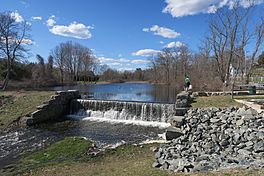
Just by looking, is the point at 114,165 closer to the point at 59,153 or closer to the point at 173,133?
the point at 59,153

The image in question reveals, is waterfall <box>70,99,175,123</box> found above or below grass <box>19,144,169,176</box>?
above

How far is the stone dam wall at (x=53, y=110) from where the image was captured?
562 inches

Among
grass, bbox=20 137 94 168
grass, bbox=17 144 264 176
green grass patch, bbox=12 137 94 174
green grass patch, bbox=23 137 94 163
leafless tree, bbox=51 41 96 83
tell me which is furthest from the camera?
leafless tree, bbox=51 41 96 83

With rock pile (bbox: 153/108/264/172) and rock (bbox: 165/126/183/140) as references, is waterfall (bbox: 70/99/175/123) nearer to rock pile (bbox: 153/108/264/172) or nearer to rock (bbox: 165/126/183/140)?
rock pile (bbox: 153/108/264/172)

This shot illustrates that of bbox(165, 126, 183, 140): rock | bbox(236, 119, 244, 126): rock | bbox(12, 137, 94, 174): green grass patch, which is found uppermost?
bbox(236, 119, 244, 126): rock

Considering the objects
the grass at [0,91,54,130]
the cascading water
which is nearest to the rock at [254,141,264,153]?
the cascading water

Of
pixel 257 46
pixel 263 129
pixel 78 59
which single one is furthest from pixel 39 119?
pixel 78 59

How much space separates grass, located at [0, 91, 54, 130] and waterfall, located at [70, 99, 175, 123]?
3.01m

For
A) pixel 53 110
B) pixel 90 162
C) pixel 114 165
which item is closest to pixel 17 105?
pixel 53 110

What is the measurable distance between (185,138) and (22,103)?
551 inches

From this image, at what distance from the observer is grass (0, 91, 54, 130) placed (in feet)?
47.3

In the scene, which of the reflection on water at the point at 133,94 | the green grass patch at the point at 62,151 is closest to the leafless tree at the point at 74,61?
the reflection on water at the point at 133,94

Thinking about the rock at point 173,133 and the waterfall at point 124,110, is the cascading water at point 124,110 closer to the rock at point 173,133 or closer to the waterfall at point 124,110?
the waterfall at point 124,110

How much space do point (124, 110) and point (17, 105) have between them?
8453 mm
